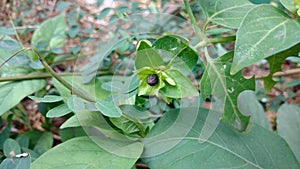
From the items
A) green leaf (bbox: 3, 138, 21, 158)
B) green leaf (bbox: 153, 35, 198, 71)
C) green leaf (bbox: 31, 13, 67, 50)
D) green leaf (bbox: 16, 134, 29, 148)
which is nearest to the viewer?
green leaf (bbox: 153, 35, 198, 71)

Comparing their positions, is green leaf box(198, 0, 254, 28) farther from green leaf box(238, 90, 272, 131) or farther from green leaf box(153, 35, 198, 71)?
green leaf box(238, 90, 272, 131)

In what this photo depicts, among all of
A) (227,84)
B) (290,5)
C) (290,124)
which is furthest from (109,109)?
(290,124)

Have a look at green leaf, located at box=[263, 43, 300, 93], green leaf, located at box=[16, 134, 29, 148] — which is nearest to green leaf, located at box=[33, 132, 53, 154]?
green leaf, located at box=[16, 134, 29, 148]

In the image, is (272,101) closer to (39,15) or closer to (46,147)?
(46,147)

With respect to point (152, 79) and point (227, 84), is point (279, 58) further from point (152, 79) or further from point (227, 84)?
point (152, 79)

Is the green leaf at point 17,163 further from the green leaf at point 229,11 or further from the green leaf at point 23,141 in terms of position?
the green leaf at point 229,11
